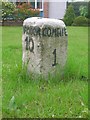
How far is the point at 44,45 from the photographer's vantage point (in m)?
5.94

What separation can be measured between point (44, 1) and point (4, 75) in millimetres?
21043

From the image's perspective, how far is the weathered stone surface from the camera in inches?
234

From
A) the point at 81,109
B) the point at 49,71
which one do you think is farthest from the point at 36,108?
the point at 49,71

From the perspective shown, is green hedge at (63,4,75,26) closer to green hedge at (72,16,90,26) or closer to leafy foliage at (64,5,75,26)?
leafy foliage at (64,5,75,26)

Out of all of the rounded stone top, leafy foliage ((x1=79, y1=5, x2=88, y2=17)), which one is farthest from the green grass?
leafy foliage ((x1=79, y1=5, x2=88, y2=17))

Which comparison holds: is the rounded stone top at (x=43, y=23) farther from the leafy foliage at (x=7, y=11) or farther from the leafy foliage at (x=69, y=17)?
the leafy foliage at (x=69, y=17)

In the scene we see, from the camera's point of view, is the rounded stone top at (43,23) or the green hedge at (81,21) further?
the green hedge at (81,21)

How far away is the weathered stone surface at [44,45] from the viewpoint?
5.93 m

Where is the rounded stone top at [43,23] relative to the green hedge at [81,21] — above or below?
above

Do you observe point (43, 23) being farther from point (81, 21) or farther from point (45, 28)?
point (81, 21)

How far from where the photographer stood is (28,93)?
16.7ft

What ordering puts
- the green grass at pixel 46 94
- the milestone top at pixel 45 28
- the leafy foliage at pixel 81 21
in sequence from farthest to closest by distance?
the leafy foliage at pixel 81 21 < the milestone top at pixel 45 28 < the green grass at pixel 46 94

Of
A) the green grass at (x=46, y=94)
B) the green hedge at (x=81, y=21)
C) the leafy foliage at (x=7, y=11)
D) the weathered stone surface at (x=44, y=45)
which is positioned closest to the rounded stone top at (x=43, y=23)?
the weathered stone surface at (x=44, y=45)

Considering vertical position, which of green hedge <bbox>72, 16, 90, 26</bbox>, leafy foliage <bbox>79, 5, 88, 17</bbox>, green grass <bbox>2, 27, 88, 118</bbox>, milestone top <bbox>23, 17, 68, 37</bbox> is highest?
leafy foliage <bbox>79, 5, 88, 17</bbox>
